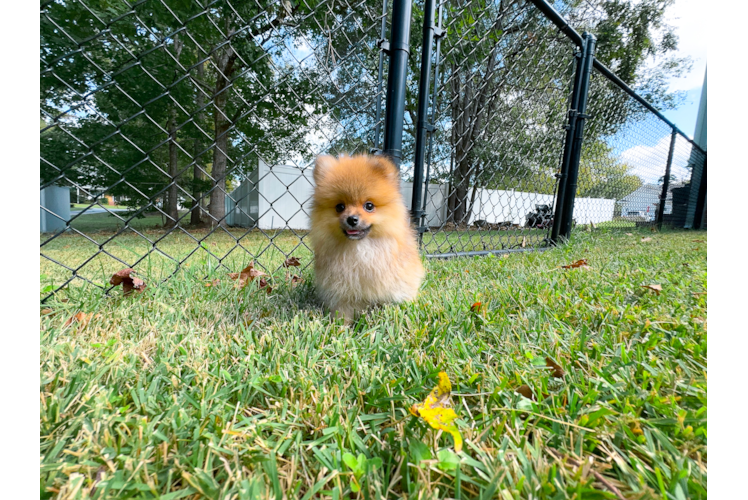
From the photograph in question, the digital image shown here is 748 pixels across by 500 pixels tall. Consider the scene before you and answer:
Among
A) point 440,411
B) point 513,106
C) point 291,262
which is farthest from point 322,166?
point 513,106

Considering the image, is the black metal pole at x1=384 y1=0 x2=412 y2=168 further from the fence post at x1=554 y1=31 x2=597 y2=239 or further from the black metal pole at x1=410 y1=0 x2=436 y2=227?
the fence post at x1=554 y1=31 x2=597 y2=239

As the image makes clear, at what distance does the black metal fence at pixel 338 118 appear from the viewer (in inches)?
94.1

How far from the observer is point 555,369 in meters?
1.02

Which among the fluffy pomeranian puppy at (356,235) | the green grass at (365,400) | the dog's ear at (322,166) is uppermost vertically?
the dog's ear at (322,166)

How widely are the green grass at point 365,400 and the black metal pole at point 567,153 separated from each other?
2826 mm

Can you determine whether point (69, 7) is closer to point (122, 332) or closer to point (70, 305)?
point (70, 305)

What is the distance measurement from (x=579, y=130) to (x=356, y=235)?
3932 millimetres

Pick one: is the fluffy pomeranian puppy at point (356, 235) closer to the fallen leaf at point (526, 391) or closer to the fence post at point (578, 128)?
the fallen leaf at point (526, 391)

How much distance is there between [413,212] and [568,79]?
3713 mm

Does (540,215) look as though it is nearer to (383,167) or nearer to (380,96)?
(380,96)

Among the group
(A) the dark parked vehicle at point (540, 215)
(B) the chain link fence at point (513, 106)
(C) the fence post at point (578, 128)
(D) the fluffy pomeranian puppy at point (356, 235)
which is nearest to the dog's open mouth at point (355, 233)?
(D) the fluffy pomeranian puppy at point (356, 235)

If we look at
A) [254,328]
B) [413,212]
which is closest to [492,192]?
[413,212]

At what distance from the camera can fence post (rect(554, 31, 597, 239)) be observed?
3.88 m

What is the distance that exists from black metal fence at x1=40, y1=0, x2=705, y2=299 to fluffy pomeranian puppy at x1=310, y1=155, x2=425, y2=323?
18.0 inches
